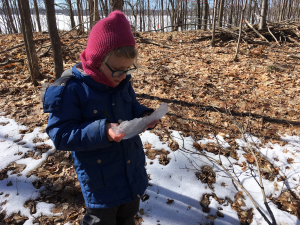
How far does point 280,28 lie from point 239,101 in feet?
18.6

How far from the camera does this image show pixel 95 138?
39.9 inches

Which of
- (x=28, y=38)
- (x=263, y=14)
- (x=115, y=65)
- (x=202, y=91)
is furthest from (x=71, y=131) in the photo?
(x=263, y=14)

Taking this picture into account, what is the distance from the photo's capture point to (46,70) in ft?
18.4

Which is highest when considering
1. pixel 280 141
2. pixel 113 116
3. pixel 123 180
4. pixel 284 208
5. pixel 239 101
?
pixel 113 116

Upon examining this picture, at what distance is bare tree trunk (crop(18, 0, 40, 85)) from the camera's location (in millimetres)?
4320

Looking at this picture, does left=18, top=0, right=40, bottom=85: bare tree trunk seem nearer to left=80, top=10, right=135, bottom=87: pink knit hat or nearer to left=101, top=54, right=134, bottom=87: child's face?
left=80, top=10, right=135, bottom=87: pink knit hat

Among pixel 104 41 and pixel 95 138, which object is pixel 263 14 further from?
pixel 95 138

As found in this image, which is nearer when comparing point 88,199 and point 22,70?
point 88,199

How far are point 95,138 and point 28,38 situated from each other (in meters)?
5.05

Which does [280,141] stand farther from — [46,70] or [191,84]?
[46,70]

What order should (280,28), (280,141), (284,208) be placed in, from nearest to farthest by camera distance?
(284,208) → (280,141) → (280,28)

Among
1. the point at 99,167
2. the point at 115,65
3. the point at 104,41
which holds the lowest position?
the point at 99,167

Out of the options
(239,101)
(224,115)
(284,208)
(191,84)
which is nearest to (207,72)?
(191,84)

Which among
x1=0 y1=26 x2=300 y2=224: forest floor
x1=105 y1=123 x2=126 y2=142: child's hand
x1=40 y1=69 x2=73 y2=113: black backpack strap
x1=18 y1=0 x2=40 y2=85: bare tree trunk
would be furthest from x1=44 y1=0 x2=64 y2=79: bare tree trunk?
x1=105 y1=123 x2=126 y2=142: child's hand
